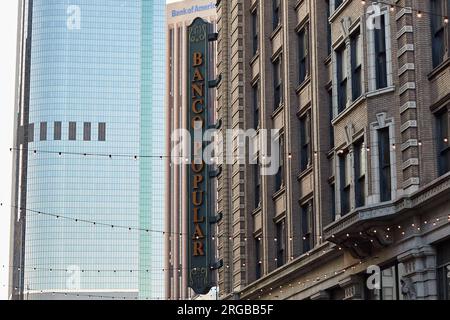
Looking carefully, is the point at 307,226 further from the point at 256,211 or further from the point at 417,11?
the point at 417,11

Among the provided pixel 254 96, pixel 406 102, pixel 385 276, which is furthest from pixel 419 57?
pixel 254 96

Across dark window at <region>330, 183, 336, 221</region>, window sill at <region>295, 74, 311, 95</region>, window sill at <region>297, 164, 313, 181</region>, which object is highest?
window sill at <region>295, 74, 311, 95</region>

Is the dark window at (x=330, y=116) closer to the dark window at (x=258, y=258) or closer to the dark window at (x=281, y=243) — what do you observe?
the dark window at (x=281, y=243)

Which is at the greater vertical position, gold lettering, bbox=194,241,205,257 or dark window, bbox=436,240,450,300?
gold lettering, bbox=194,241,205,257

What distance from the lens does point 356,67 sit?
34281mm

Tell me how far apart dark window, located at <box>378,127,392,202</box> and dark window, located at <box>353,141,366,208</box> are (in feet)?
3.07

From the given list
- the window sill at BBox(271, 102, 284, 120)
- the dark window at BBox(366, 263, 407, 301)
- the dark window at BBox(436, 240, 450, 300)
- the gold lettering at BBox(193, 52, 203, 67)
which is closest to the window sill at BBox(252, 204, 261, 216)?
the window sill at BBox(271, 102, 284, 120)

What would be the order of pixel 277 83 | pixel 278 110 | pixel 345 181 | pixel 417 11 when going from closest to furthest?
pixel 417 11 < pixel 345 181 < pixel 278 110 < pixel 277 83

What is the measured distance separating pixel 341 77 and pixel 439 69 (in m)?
7.25

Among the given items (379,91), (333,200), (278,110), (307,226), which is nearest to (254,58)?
(278,110)

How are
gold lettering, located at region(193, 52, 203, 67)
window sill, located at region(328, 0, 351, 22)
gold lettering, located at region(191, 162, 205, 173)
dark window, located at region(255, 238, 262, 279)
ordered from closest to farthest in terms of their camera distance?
window sill, located at region(328, 0, 351, 22), dark window, located at region(255, 238, 262, 279), gold lettering, located at region(191, 162, 205, 173), gold lettering, located at region(193, 52, 203, 67)

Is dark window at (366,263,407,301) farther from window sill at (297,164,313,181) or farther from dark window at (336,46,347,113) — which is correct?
window sill at (297,164,313,181)

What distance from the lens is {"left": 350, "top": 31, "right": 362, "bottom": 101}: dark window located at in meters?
34.1

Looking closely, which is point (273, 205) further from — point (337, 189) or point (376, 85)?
point (376, 85)
